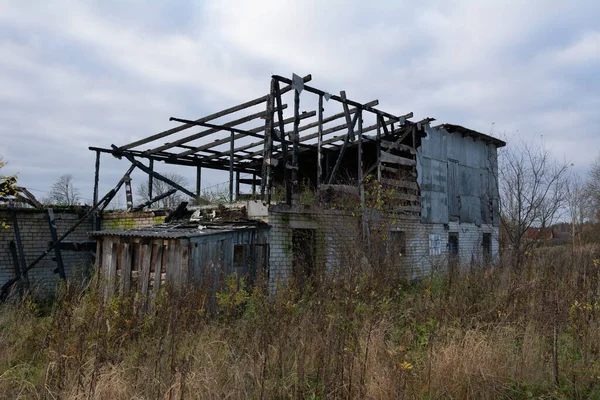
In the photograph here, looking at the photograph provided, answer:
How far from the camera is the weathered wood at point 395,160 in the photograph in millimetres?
13584

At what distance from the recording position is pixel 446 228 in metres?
15.7

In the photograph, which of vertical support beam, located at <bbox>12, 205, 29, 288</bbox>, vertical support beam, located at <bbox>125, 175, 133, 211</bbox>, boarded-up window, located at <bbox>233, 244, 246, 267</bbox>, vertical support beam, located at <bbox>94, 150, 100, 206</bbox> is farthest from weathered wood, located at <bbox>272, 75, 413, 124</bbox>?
vertical support beam, located at <bbox>12, 205, 29, 288</bbox>

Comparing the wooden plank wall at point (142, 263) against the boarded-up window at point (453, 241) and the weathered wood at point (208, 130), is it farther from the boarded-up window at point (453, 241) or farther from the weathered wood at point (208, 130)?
the boarded-up window at point (453, 241)

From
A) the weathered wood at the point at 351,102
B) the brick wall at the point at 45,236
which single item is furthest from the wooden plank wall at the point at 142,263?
the weathered wood at the point at 351,102

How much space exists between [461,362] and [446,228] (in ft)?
39.5

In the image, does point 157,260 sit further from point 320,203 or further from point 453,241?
point 453,241

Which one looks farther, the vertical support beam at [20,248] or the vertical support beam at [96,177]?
the vertical support beam at [96,177]

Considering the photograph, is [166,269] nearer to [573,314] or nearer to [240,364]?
[240,364]

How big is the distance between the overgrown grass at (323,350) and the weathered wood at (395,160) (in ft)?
23.8

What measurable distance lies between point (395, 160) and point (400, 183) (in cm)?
78

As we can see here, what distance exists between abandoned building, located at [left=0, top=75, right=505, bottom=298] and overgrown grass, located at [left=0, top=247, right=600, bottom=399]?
1.23 m

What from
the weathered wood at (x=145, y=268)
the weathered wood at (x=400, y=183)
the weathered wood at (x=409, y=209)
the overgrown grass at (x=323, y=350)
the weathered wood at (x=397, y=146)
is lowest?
the overgrown grass at (x=323, y=350)

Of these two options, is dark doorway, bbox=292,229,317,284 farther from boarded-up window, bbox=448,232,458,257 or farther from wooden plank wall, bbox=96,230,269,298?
boarded-up window, bbox=448,232,458,257

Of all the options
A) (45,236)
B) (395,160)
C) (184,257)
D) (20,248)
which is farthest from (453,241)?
(20,248)
